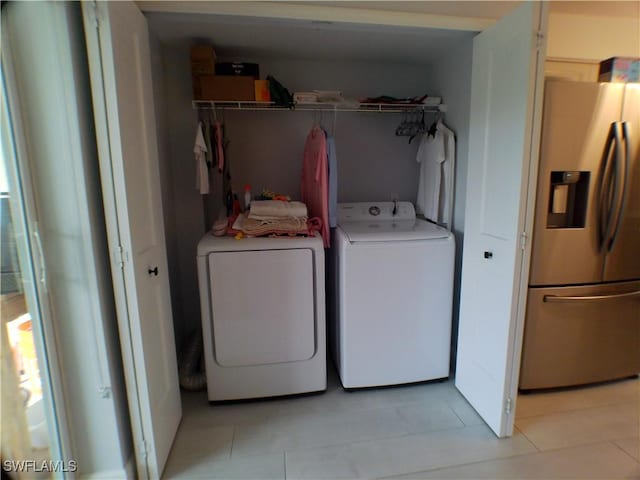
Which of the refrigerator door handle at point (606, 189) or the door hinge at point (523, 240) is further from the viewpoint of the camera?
the refrigerator door handle at point (606, 189)

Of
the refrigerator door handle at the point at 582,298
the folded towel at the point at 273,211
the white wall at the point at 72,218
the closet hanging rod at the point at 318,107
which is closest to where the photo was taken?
the white wall at the point at 72,218

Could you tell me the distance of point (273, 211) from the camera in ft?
6.55

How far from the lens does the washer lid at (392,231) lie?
190 cm

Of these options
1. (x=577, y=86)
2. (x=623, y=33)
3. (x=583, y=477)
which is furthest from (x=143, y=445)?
(x=623, y=33)

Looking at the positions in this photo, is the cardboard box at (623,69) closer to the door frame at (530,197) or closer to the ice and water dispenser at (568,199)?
the ice and water dispenser at (568,199)

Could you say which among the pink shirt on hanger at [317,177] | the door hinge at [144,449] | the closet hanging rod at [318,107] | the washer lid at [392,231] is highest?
Answer: the closet hanging rod at [318,107]

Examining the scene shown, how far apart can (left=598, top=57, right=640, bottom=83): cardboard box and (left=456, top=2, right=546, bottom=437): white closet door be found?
2.47 ft

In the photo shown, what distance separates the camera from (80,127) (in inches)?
46.6

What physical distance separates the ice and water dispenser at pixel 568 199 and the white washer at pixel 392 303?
1.83 feet

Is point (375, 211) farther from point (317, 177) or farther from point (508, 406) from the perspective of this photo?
point (508, 406)

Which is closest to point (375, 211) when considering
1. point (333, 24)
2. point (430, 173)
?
point (430, 173)

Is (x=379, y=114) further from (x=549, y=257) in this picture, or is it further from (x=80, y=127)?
(x=80, y=127)

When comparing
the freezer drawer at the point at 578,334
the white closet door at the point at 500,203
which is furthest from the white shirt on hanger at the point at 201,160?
the freezer drawer at the point at 578,334

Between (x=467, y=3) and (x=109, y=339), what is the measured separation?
2173 millimetres
